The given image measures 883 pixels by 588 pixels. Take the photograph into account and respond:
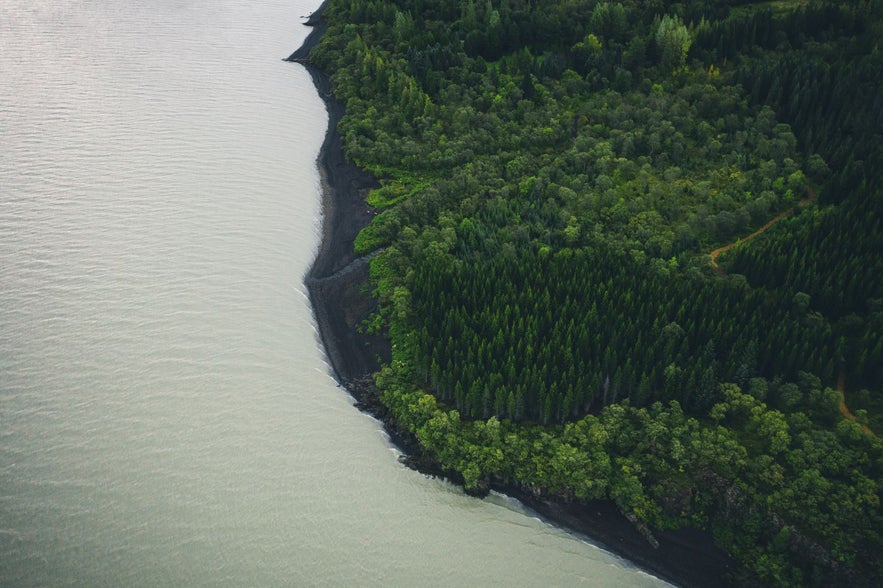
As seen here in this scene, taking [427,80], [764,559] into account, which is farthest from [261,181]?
[764,559]

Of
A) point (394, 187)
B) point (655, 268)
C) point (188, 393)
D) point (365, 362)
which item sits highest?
point (394, 187)

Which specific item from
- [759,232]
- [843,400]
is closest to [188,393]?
[843,400]

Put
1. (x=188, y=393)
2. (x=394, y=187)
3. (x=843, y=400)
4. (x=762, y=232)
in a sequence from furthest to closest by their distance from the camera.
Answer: (x=394, y=187) → (x=762, y=232) → (x=188, y=393) → (x=843, y=400)

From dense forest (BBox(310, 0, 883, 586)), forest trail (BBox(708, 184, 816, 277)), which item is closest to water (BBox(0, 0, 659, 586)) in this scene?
dense forest (BBox(310, 0, 883, 586))

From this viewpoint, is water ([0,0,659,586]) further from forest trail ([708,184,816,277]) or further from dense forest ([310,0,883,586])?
forest trail ([708,184,816,277])

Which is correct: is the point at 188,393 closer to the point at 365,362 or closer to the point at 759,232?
the point at 365,362

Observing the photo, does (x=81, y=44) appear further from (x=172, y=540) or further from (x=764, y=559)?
(x=764, y=559)

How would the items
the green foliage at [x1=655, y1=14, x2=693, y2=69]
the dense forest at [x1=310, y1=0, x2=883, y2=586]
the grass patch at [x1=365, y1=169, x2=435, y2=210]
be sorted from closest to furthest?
the dense forest at [x1=310, y1=0, x2=883, y2=586] → the grass patch at [x1=365, y1=169, x2=435, y2=210] → the green foliage at [x1=655, y1=14, x2=693, y2=69]
